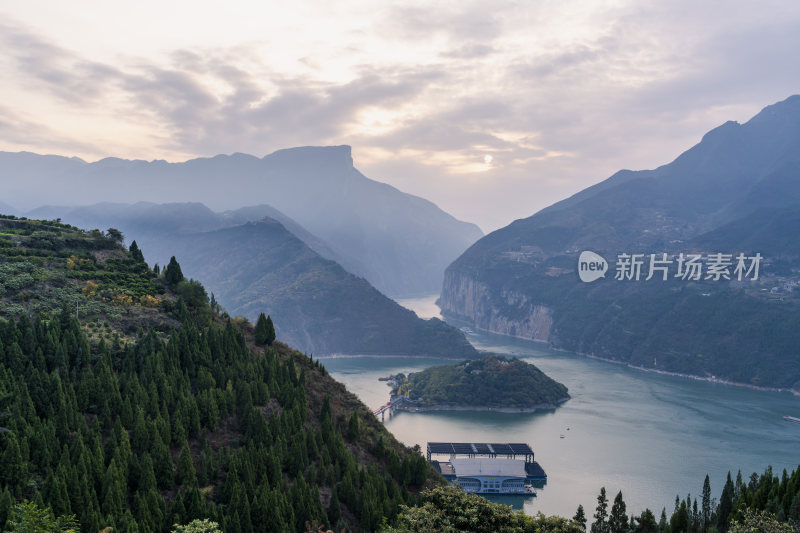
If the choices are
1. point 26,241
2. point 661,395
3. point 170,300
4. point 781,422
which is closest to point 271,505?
point 170,300

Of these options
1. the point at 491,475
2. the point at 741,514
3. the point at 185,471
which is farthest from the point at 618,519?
the point at 491,475

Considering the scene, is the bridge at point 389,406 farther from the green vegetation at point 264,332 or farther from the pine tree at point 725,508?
the pine tree at point 725,508

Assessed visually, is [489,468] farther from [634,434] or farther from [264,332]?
[264,332]

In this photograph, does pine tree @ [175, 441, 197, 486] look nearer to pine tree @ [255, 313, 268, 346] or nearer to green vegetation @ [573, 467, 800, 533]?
pine tree @ [255, 313, 268, 346]

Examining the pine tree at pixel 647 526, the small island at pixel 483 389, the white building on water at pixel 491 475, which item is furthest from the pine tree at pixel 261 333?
the small island at pixel 483 389

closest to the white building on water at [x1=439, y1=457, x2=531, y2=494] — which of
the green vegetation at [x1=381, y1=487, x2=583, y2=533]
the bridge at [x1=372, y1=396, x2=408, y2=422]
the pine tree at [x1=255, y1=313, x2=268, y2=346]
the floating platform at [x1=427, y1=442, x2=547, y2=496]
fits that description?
the floating platform at [x1=427, y1=442, x2=547, y2=496]

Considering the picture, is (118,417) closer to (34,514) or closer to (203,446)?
(203,446)
